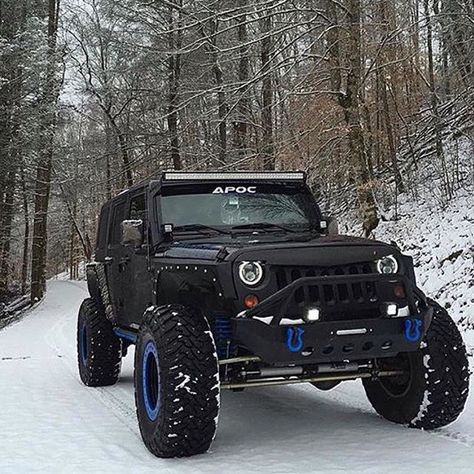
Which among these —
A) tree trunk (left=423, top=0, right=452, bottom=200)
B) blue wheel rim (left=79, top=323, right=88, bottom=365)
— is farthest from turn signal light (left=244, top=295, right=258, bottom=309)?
tree trunk (left=423, top=0, right=452, bottom=200)

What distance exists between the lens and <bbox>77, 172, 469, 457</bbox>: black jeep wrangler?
4414mm

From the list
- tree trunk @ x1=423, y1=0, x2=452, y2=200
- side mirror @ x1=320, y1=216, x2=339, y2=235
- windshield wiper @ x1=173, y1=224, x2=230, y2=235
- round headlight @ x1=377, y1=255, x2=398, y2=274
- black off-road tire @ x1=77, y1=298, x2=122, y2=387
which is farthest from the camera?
tree trunk @ x1=423, y1=0, x2=452, y2=200

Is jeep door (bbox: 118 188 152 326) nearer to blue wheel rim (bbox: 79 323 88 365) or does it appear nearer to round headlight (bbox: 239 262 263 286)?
blue wheel rim (bbox: 79 323 88 365)

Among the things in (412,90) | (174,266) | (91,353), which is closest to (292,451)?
(174,266)

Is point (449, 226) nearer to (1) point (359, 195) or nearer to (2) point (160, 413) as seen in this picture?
(1) point (359, 195)

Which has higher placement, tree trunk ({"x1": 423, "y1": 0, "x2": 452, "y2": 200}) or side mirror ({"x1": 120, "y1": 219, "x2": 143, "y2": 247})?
tree trunk ({"x1": 423, "y1": 0, "x2": 452, "y2": 200})

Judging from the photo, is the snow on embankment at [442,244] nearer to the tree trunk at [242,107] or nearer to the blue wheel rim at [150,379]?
the tree trunk at [242,107]

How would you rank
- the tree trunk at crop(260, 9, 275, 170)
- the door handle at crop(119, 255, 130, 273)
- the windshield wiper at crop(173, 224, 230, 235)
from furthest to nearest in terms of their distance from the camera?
the tree trunk at crop(260, 9, 275, 170)
the door handle at crop(119, 255, 130, 273)
the windshield wiper at crop(173, 224, 230, 235)

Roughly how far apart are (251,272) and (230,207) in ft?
5.53

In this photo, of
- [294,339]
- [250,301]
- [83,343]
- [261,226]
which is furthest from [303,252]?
[83,343]

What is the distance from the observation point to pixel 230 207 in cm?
612

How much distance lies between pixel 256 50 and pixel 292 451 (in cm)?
1165

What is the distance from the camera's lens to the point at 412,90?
16.4m

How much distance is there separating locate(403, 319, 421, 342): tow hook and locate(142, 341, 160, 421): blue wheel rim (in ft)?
5.77
